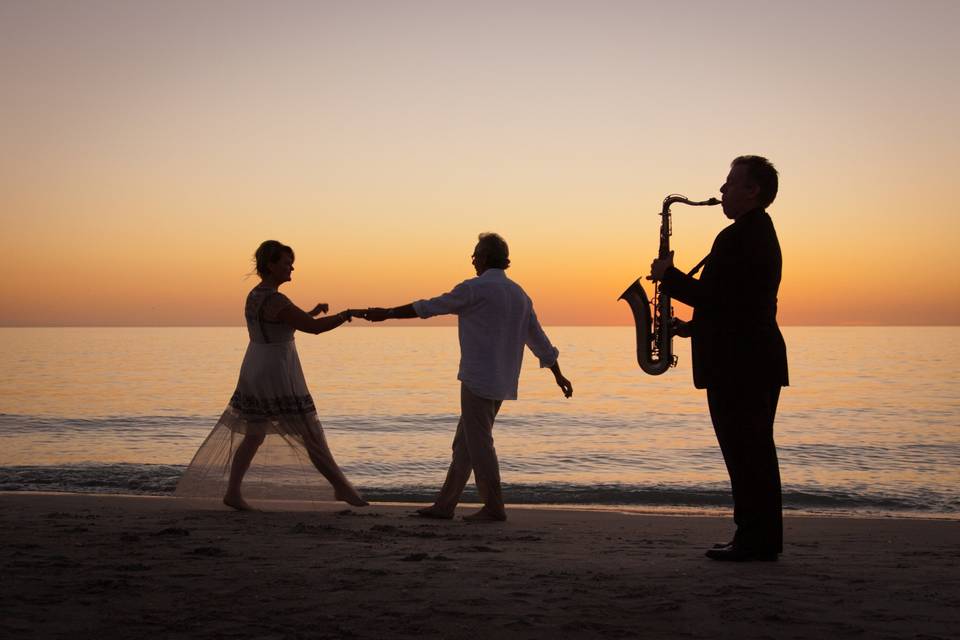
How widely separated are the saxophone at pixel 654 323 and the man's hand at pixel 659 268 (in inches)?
37.6

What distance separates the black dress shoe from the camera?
507cm

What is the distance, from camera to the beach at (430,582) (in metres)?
3.64

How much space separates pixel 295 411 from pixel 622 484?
6.25 metres

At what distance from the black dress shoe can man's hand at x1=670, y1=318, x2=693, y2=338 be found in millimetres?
1329

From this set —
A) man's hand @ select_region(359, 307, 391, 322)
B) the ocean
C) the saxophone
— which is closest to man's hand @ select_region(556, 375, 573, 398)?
the saxophone

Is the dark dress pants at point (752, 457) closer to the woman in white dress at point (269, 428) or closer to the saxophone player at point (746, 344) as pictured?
the saxophone player at point (746, 344)

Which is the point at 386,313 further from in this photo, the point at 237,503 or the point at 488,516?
the point at 237,503

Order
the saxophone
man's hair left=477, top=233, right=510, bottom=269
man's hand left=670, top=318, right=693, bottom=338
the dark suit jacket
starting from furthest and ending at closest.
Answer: man's hair left=477, top=233, right=510, bottom=269, the saxophone, man's hand left=670, top=318, right=693, bottom=338, the dark suit jacket

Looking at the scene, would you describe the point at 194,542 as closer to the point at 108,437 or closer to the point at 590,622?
the point at 590,622

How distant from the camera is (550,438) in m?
17.5

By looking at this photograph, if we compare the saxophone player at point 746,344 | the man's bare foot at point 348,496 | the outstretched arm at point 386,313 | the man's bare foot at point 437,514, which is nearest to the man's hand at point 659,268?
the saxophone player at point 746,344

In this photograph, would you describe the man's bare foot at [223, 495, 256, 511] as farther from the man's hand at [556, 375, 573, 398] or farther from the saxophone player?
the saxophone player

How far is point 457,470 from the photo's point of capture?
7215 mm

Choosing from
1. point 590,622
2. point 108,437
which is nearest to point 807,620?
point 590,622
